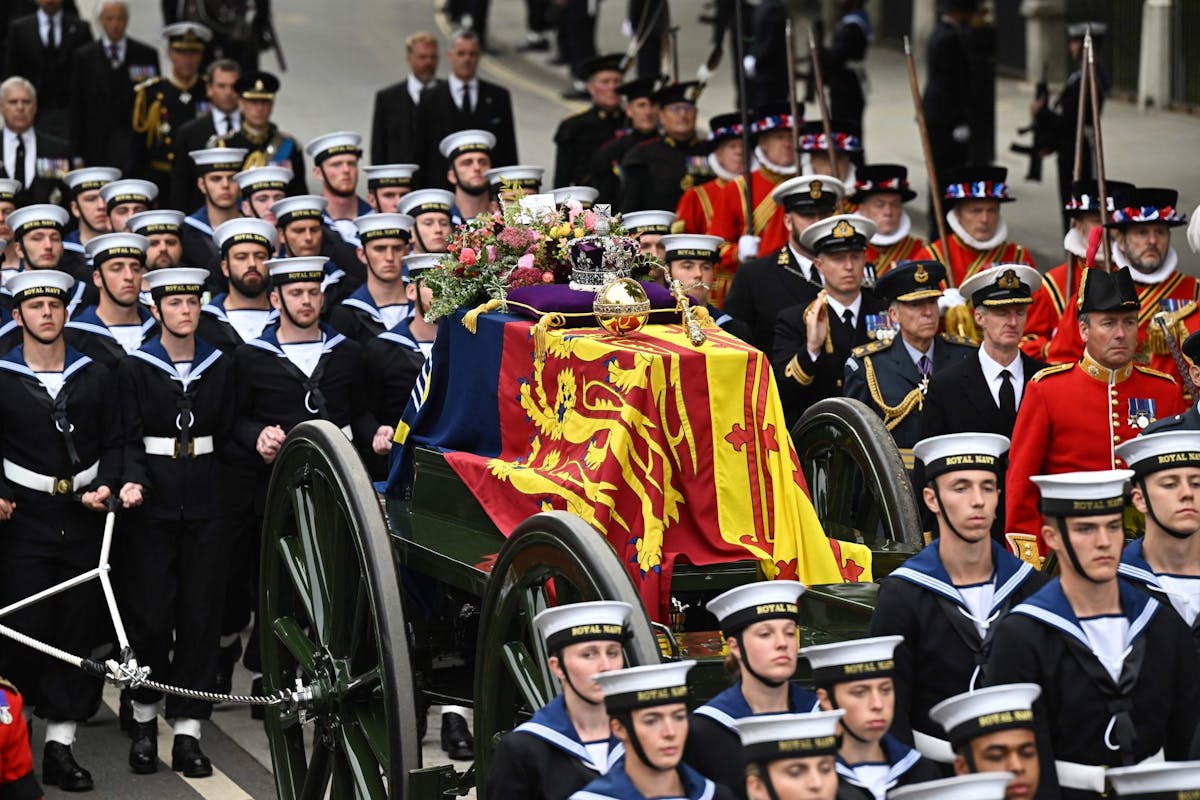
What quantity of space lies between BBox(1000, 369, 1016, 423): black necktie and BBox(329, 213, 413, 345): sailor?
3197mm

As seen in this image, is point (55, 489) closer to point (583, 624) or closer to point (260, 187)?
point (260, 187)

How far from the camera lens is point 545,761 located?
6203 millimetres

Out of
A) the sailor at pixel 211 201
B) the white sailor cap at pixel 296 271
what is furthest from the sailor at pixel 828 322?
the sailor at pixel 211 201

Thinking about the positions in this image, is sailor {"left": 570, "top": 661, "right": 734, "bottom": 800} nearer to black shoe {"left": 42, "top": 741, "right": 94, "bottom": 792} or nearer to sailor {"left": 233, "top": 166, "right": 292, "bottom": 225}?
black shoe {"left": 42, "top": 741, "right": 94, "bottom": 792}

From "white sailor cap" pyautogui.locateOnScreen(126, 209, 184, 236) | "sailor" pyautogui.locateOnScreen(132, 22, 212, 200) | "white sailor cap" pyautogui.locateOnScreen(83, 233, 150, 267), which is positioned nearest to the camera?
"white sailor cap" pyautogui.locateOnScreen(83, 233, 150, 267)

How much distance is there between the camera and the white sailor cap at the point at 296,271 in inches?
409

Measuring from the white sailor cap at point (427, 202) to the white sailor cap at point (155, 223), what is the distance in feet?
4.14

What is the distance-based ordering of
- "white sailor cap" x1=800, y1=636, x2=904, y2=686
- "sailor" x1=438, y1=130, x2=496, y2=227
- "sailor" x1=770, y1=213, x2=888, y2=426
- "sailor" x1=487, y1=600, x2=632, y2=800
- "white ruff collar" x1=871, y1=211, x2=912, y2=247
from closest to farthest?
"white sailor cap" x1=800, y1=636, x2=904, y2=686
"sailor" x1=487, y1=600, x2=632, y2=800
"sailor" x1=770, y1=213, x2=888, y2=426
"white ruff collar" x1=871, y1=211, x2=912, y2=247
"sailor" x1=438, y1=130, x2=496, y2=227

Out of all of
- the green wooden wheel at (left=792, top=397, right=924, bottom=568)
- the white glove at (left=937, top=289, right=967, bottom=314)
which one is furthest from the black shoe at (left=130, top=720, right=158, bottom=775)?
the white glove at (left=937, top=289, right=967, bottom=314)

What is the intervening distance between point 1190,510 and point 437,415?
328 centimetres

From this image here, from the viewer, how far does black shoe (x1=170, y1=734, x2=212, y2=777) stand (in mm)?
9766

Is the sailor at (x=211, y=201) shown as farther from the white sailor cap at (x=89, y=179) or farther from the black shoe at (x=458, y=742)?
the black shoe at (x=458, y=742)

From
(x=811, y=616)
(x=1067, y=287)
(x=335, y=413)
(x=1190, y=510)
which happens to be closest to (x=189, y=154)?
(x=335, y=413)

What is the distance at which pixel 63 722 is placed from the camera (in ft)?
32.1
